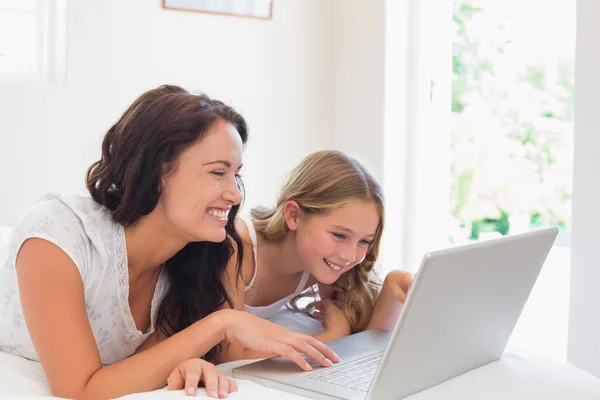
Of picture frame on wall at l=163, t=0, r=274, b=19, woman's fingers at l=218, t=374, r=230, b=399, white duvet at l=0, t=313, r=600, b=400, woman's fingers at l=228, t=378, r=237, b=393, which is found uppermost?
picture frame on wall at l=163, t=0, r=274, b=19

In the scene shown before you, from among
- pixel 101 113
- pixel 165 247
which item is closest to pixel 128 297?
pixel 165 247

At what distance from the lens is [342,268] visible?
5.95 ft

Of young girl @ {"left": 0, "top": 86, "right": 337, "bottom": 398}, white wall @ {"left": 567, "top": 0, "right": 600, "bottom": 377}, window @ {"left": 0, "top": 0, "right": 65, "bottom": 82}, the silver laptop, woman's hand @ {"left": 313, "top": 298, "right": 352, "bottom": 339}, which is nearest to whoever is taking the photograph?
the silver laptop

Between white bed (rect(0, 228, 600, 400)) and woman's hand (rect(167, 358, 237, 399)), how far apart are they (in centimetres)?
1

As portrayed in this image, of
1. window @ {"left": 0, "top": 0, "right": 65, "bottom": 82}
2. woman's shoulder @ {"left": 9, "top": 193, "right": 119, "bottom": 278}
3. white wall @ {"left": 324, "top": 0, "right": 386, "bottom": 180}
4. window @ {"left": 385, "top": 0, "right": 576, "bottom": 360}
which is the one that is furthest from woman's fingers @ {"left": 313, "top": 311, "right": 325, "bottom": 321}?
window @ {"left": 0, "top": 0, "right": 65, "bottom": 82}

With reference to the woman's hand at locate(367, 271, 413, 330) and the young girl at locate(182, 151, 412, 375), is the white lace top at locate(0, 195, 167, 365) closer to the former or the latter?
the young girl at locate(182, 151, 412, 375)

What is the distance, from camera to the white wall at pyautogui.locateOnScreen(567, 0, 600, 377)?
2.17m

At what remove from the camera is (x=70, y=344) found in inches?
49.9

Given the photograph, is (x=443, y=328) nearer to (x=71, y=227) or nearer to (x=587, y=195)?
(x=71, y=227)

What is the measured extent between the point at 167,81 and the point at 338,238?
4.94 feet

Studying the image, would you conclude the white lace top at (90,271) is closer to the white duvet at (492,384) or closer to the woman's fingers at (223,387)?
the white duvet at (492,384)

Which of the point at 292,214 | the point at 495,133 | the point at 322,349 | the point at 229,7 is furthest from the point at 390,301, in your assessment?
the point at 229,7

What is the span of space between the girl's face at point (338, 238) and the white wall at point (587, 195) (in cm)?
73

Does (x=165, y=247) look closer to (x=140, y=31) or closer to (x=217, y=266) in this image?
(x=217, y=266)
